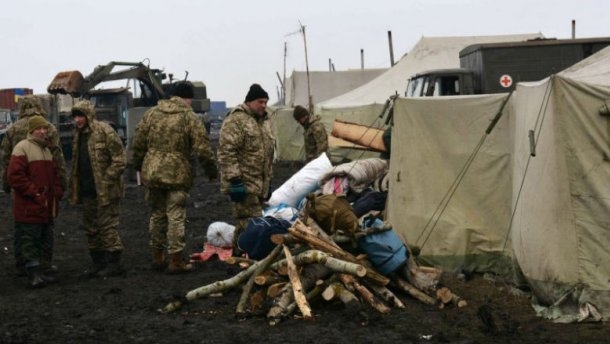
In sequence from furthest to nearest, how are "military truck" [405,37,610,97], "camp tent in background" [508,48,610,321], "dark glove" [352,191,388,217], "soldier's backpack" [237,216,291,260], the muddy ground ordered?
"military truck" [405,37,610,97] < "dark glove" [352,191,388,217] < "soldier's backpack" [237,216,291,260] < "camp tent in background" [508,48,610,321] < the muddy ground

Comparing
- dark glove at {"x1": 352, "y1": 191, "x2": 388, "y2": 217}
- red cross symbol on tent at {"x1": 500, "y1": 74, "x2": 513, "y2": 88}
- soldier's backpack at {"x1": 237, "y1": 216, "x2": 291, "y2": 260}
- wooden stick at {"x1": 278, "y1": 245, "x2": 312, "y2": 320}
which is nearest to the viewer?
wooden stick at {"x1": 278, "y1": 245, "x2": 312, "y2": 320}

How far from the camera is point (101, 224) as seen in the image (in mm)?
9148

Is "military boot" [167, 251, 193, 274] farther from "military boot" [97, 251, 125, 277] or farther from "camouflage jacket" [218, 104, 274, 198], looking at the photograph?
"camouflage jacket" [218, 104, 274, 198]

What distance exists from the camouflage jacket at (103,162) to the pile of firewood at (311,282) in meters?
1.99

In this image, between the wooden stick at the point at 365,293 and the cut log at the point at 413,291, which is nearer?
the wooden stick at the point at 365,293

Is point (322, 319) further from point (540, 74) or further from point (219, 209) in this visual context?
point (540, 74)

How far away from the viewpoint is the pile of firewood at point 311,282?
22.9 feet

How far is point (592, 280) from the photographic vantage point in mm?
6660

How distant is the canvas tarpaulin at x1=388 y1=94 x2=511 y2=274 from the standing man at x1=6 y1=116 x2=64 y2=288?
3355 millimetres

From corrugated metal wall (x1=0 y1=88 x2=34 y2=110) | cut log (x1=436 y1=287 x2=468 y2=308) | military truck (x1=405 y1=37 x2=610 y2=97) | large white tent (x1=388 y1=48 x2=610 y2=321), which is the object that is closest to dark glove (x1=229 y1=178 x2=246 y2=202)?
large white tent (x1=388 y1=48 x2=610 y2=321)

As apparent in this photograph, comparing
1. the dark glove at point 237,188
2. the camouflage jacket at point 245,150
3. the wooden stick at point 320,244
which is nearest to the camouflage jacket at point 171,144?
the camouflage jacket at point 245,150

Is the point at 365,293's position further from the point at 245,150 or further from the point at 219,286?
the point at 245,150

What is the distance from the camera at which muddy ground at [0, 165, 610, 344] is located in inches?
248

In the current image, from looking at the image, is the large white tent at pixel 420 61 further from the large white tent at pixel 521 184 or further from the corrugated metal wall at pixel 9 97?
the corrugated metal wall at pixel 9 97
